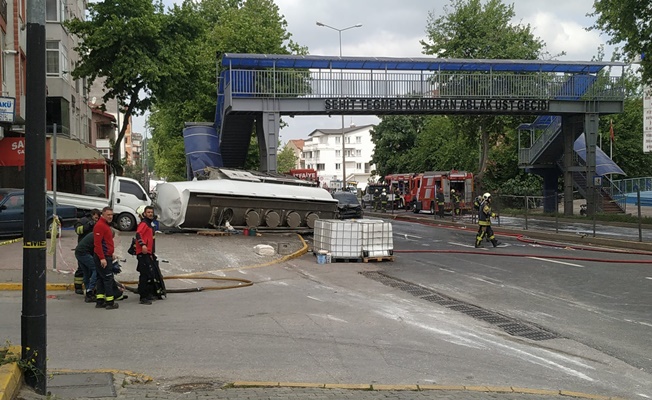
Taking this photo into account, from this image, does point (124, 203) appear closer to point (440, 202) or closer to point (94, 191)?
point (94, 191)

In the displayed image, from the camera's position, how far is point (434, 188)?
44031 millimetres

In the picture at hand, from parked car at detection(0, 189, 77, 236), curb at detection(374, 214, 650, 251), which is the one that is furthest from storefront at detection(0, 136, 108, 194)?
curb at detection(374, 214, 650, 251)

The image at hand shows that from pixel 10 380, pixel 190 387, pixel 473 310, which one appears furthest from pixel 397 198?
pixel 10 380

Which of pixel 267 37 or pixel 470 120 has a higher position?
pixel 267 37

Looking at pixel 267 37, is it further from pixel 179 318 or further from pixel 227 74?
pixel 179 318

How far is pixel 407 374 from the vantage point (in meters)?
7.54

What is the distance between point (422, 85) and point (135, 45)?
44.5ft

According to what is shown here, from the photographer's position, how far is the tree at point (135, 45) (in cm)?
2941

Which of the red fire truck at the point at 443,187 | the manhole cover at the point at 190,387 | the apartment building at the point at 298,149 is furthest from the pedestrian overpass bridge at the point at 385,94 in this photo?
the apartment building at the point at 298,149

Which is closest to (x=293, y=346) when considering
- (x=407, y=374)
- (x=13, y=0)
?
(x=407, y=374)

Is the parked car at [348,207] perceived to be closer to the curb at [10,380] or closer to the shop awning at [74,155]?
the shop awning at [74,155]

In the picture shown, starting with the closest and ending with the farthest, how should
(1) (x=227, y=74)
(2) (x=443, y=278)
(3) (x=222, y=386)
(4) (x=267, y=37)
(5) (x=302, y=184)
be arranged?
(3) (x=222, y=386)
(2) (x=443, y=278)
(5) (x=302, y=184)
(1) (x=227, y=74)
(4) (x=267, y=37)

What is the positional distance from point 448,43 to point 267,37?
13556 mm

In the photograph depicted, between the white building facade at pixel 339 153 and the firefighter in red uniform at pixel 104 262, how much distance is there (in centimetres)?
11866
